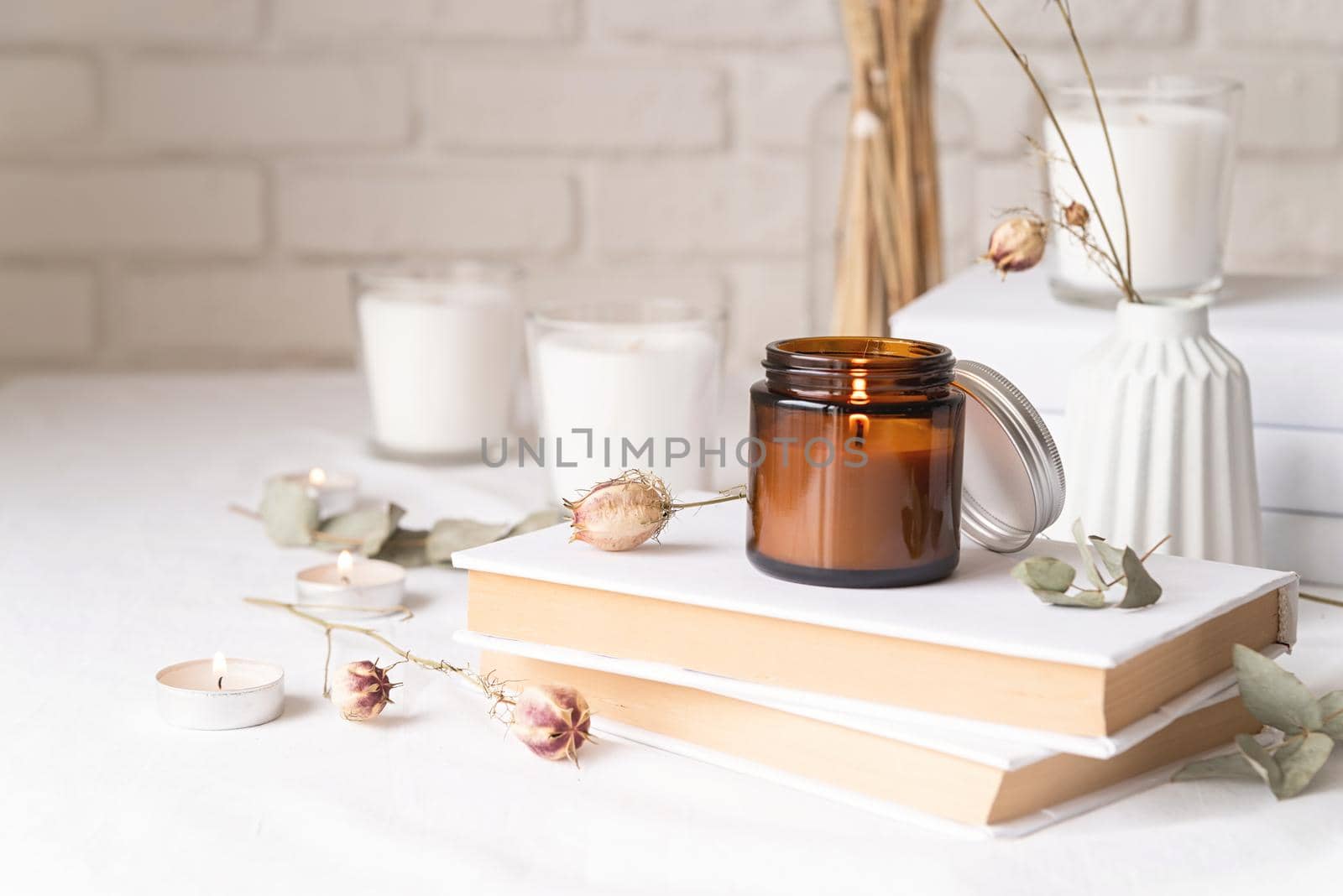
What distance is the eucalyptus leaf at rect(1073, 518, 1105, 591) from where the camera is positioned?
1.70 ft

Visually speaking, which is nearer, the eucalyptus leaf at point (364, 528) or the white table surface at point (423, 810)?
the white table surface at point (423, 810)

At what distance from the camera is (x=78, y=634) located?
27.0 inches

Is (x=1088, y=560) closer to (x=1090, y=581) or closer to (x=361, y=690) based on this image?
(x=1090, y=581)

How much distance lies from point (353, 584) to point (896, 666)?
330 mm

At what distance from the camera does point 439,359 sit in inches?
40.4

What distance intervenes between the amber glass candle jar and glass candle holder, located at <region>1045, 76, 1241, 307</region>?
31cm

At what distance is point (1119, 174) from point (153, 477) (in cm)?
64

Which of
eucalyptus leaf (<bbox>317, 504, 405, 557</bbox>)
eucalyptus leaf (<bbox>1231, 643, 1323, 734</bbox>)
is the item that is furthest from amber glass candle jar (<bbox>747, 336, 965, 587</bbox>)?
eucalyptus leaf (<bbox>317, 504, 405, 557</bbox>)

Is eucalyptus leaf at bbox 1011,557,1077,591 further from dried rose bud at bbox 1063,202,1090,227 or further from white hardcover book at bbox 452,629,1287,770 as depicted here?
dried rose bud at bbox 1063,202,1090,227

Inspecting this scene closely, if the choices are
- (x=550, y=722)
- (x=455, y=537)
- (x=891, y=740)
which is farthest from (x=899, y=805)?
(x=455, y=537)

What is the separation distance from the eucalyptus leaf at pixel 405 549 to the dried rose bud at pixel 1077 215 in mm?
Answer: 372

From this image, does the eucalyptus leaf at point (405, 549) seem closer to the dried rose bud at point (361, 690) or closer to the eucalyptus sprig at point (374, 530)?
the eucalyptus sprig at point (374, 530)

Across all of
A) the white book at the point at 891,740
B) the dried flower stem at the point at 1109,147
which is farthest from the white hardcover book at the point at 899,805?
the dried flower stem at the point at 1109,147

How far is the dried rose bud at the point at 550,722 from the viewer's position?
0.53m
